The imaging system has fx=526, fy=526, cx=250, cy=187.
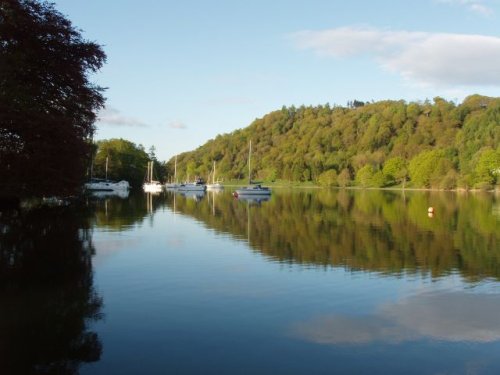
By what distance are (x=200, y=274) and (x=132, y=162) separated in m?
127

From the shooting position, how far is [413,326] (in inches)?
468

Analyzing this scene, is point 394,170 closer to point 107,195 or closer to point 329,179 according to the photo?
point 329,179

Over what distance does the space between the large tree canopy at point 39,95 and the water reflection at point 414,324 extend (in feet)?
41.5

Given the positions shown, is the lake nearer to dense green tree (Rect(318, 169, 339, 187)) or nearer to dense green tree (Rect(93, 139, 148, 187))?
dense green tree (Rect(93, 139, 148, 187))

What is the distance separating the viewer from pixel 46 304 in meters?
12.8

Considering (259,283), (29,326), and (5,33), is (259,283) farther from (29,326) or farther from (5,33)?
(5,33)

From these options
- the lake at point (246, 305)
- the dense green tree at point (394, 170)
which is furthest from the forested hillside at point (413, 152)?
the lake at point (246, 305)

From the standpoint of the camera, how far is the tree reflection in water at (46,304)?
372 inches

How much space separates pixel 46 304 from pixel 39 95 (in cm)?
1187

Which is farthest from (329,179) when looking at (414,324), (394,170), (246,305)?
(414,324)

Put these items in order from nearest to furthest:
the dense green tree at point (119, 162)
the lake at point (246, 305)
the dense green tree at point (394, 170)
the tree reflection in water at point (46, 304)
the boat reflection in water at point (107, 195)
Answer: the tree reflection in water at point (46, 304) < the lake at point (246, 305) < the boat reflection in water at point (107, 195) < the dense green tree at point (119, 162) < the dense green tree at point (394, 170)

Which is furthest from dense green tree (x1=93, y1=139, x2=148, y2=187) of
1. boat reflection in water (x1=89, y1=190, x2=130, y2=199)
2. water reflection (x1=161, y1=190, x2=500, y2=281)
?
water reflection (x1=161, y1=190, x2=500, y2=281)

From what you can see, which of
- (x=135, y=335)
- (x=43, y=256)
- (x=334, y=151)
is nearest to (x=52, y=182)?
(x=43, y=256)

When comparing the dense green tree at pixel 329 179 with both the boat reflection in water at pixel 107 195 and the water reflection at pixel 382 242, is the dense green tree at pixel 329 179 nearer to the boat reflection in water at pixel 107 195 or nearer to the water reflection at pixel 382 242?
the boat reflection in water at pixel 107 195
